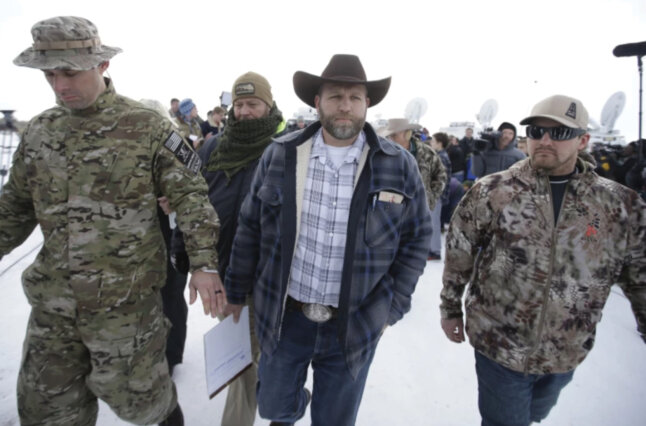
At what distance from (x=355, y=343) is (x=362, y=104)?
1.09 m

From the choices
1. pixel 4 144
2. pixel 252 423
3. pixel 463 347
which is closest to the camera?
pixel 252 423

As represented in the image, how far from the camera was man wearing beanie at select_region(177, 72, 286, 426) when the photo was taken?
193cm

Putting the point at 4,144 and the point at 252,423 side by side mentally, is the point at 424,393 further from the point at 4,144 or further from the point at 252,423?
the point at 4,144

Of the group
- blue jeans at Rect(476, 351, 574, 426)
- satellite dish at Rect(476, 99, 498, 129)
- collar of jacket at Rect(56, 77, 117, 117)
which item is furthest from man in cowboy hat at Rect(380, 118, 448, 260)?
satellite dish at Rect(476, 99, 498, 129)

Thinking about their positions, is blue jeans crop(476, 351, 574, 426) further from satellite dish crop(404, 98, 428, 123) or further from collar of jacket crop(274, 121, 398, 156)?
satellite dish crop(404, 98, 428, 123)

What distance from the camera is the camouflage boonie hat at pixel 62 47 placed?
1353 mm

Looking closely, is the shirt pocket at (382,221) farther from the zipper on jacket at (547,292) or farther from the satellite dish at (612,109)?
the satellite dish at (612,109)

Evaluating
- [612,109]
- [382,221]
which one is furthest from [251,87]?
[612,109]

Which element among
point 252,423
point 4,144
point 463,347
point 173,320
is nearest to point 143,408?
point 252,423

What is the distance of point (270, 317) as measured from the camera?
1.59 m

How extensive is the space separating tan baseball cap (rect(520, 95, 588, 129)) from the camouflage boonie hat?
194cm

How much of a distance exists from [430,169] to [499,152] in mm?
1269

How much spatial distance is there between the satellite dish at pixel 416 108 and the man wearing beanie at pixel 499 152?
13094mm

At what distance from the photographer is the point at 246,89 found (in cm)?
200
